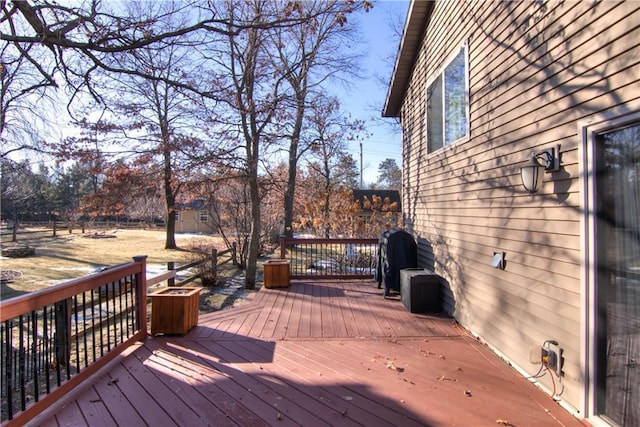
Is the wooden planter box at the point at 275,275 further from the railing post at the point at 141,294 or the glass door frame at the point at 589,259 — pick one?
the glass door frame at the point at 589,259

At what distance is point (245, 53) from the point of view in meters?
9.83

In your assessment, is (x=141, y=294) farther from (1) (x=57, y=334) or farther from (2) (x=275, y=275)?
(2) (x=275, y=275)

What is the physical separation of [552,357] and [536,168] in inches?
55.4

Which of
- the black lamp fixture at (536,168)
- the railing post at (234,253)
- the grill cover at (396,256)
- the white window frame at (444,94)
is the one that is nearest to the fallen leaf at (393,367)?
the black lamp fixture at (536,168)

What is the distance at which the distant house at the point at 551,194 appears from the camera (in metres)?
2.13

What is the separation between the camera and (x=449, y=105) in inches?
201

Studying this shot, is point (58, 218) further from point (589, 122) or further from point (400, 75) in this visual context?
point (589, 122)

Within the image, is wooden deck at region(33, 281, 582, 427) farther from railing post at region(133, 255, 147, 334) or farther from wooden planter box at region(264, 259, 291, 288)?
wooden planter box at region(264, 259, 291, 288)

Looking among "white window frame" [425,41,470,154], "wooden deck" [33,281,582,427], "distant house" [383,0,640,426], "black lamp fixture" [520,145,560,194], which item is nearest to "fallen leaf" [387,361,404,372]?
"wooden deck" [33,281,582,427]

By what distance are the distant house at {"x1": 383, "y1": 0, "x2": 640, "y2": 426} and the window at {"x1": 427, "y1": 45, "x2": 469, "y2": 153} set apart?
0.04m

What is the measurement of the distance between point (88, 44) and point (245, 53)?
641 cm

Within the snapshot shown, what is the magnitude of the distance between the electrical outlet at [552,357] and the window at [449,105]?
2.51 meters

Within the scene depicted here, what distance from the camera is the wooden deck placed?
2.48 metres

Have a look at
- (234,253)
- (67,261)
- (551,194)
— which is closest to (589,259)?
(551,194)
